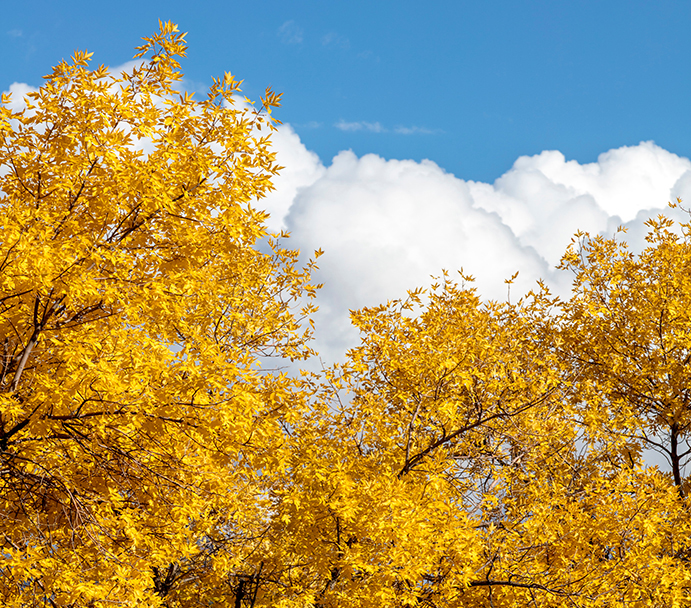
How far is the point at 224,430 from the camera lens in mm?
6934

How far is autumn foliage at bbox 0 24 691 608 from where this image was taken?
20.7 feet

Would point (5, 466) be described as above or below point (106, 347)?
below

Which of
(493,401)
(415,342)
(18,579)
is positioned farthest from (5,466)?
(493,401)

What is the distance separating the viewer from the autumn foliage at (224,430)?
6316 mm

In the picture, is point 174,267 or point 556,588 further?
point 556,588

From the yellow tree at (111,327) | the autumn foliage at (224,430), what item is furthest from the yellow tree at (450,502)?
the yellow tree at (111,327)

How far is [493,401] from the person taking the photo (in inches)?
362

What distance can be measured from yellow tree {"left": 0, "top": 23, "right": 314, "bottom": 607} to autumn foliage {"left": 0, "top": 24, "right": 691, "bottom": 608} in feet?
0.10

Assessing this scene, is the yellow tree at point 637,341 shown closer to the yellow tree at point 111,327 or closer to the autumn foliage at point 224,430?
the autumn foliage at point 224,430

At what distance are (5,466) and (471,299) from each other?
354 inches

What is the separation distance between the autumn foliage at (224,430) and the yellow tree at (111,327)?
3 centimetres

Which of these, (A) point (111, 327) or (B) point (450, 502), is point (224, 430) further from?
(B) point (450, 502)

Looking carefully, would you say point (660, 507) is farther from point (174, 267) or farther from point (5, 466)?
point (5, 466)

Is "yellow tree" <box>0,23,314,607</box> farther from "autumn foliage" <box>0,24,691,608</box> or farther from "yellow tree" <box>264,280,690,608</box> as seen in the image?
"yellow tree" <box>264,280,690,608</box>
